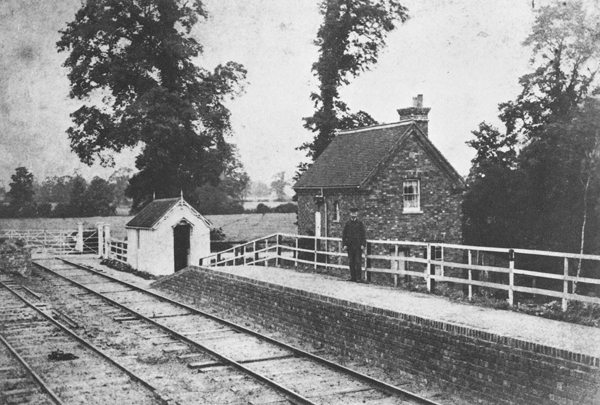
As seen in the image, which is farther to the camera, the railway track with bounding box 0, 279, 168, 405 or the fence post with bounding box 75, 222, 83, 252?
the fence post with bounding box 75, 222, 83, 252

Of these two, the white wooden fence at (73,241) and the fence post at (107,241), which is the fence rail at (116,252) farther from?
the fence post at (107,241)

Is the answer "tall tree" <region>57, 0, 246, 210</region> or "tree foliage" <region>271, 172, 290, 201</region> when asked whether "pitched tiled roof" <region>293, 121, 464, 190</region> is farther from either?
"tree foliage" <region>271, 172, 290, 201</region>

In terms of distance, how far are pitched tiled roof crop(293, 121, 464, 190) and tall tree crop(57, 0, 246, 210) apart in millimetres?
7654

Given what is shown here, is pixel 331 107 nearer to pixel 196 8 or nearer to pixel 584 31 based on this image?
pixel 196 8

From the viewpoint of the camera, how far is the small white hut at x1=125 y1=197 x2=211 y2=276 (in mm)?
27625

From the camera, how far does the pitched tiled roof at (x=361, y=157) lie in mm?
26773

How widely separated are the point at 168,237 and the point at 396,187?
10249 millimetres

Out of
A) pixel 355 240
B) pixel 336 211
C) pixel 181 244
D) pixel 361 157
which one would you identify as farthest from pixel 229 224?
pixel 355 240

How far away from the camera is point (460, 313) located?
11.0 metres

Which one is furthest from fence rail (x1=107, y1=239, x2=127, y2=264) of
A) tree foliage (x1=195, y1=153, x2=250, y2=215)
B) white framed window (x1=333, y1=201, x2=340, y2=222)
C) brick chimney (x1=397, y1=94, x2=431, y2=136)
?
brick chimney (x1=397, y1=94, x2=431, y2=136)

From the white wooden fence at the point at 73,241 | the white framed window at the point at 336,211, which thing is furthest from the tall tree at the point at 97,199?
the white framed window at the point at 336,211

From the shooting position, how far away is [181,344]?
531 inches

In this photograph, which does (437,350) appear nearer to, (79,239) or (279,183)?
(79,239)

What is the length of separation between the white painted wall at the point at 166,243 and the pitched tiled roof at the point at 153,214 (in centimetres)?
24
